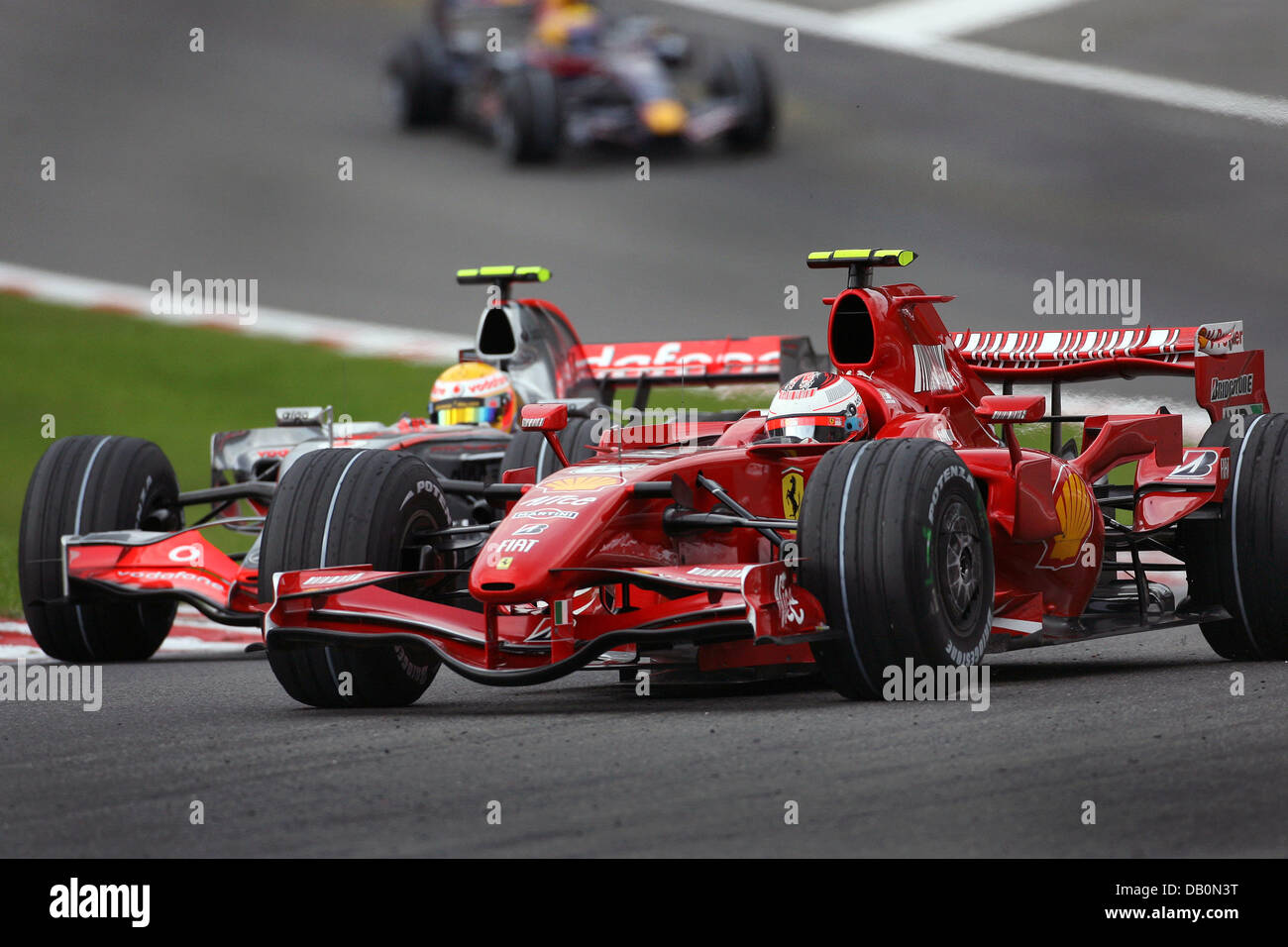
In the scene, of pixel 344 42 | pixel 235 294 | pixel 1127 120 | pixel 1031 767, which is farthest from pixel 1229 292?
pixel 1031 767

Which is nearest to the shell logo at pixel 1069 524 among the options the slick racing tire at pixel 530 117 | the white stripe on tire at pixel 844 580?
the white stripe on tire at pixel 844 580

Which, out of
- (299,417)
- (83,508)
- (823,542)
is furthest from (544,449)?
(823,542)

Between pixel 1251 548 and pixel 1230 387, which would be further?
pixel 1230 387

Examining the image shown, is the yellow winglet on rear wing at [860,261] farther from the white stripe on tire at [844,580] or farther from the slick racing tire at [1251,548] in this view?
the slick racing tire at [1251,548]

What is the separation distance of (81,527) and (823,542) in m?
5.03

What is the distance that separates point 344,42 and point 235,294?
5339mm

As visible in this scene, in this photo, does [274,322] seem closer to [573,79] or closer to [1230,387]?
[573,79]

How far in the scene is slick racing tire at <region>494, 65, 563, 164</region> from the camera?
2077 centimetres

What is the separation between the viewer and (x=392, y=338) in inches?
813

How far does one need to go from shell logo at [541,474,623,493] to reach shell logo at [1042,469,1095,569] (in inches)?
86.4

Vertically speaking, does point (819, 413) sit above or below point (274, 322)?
below

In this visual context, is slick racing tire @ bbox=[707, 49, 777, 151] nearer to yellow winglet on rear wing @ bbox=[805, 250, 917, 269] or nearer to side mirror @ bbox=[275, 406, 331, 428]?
side mirror @ bbox=[275, 406, 331, 428]

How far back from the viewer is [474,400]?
43.4 ft

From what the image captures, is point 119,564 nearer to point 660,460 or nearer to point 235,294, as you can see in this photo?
point 660,460
